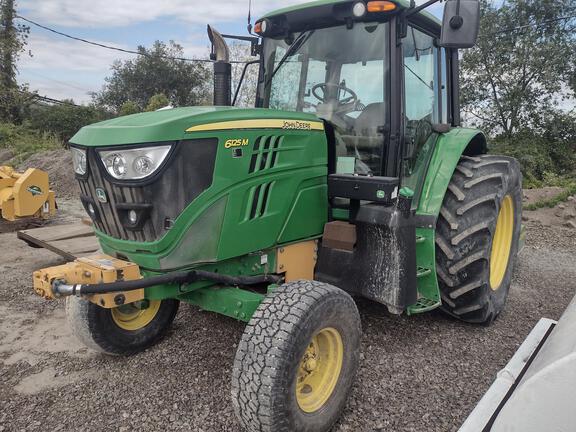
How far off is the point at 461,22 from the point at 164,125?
161 cm

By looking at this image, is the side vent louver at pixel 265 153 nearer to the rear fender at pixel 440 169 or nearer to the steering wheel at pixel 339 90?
the steering wheel at pixel 339 90

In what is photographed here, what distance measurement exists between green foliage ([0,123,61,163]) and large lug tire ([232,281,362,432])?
12.3m

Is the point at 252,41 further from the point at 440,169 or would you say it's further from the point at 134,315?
the point at 134,315

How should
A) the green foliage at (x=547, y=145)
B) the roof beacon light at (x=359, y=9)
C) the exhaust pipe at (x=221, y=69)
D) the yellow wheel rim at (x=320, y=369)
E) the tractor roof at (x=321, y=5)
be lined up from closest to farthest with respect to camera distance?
1. the yellow wheel rim at (x=320, y=369)
2. the roof beacon light at (x=359, y=9)
3. the tractor roof at (x=321, y=5)
4. the exhaust pipe at (x=221, y=69)
5. the green foliage at (x=547, y=145)

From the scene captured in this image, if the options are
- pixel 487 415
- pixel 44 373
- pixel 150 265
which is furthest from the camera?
pixel 44 373

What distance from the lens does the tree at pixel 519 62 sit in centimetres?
1300

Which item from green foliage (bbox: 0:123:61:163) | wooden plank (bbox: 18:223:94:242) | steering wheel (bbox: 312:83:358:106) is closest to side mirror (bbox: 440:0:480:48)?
steering wheel (bbox: 312:83:358:106)

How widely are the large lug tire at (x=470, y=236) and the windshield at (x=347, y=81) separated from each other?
701 millimetres

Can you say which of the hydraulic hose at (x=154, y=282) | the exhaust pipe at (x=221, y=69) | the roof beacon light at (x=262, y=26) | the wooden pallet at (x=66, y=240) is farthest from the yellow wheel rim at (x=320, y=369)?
the wooden pallet at (x=66, y=240)

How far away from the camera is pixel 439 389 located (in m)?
2.73

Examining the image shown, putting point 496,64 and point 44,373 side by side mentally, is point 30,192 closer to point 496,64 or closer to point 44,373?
point 44,373

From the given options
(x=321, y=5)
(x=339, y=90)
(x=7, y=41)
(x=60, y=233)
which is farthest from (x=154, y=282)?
(x=7, y=41)

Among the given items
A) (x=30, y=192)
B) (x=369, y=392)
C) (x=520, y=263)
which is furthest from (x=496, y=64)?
(x=369, y=392)

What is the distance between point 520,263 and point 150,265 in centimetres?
443
